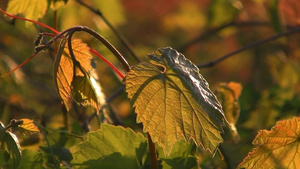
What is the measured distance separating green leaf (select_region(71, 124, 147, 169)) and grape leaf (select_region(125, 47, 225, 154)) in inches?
3.3

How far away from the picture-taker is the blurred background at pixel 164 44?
1472 millimetres

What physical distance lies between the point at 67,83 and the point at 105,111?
289mm

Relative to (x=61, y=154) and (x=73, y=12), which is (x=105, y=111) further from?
(x=73, y=12)

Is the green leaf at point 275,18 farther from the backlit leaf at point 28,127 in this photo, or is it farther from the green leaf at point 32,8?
the backlit leaf at point 28,127

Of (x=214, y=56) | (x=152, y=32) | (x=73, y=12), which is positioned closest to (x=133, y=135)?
(x=73, y=12)

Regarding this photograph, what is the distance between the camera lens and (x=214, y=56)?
10.5ft

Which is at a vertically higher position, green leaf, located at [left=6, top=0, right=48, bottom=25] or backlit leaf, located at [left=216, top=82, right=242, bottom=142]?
green leaf, located at [left=6, top=0, right=48, bottom=25]

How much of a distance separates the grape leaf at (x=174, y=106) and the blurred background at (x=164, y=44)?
0.23 m

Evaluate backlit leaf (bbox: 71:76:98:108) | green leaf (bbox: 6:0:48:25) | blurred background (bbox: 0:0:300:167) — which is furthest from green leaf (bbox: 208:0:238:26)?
backlit leaf (bbox: 71:76:98:108)

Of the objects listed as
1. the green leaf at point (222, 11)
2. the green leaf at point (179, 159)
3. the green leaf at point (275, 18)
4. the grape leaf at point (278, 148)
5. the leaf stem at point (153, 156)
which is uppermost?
the leaf stem at point (153, 156)

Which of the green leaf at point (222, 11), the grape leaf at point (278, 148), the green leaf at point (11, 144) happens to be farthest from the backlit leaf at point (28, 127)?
the green leaf at point (222, 11)

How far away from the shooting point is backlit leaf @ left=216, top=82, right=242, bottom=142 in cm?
108

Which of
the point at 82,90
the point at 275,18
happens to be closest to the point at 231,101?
the point at 82,90

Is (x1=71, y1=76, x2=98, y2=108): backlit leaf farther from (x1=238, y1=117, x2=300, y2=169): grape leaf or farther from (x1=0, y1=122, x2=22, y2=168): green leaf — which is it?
(x1=238, y1=117, x2=300, y2=169): grape leaf
